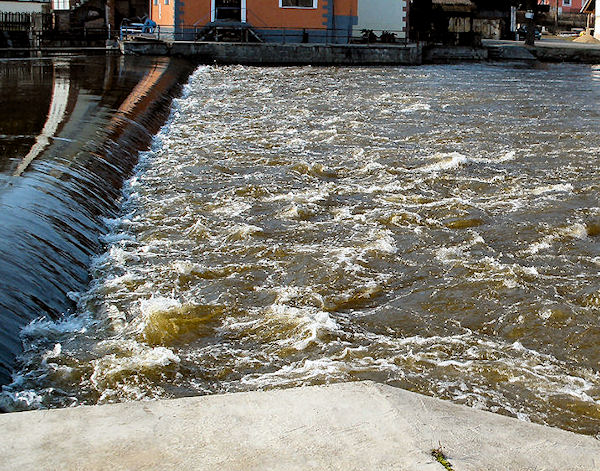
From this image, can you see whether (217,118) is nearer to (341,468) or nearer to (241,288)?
(241,288)

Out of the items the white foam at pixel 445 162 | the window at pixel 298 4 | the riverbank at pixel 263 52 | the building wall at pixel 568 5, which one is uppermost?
the building wall at pixel 568 5

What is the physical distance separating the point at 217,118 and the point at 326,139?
3.27m

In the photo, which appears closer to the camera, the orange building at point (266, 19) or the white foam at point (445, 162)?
the white foam at point (445, 162)

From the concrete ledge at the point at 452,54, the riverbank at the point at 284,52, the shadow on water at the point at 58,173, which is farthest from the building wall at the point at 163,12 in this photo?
the shadow on water at the point at 58,173

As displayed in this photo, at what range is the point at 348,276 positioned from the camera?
7.37 meters

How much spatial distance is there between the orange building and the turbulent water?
17112 mm

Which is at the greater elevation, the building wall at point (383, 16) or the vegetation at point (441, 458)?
the building wall at point (383, 16)

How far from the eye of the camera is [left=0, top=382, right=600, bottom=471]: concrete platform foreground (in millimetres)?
3359

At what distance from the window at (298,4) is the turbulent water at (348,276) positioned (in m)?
17.3

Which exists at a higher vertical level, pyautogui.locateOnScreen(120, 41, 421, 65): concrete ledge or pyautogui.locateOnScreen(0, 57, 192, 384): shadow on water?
pyautogui.locateOnScreen(120, 41, 421, 65): concrete ledge

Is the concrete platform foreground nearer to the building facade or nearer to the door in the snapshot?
the door

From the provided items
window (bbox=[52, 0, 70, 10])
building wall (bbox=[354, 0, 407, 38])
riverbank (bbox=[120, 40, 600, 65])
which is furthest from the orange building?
window (bbox=[52, 0, 70, 10])

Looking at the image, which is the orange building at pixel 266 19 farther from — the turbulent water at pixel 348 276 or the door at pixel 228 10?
the turbulent water at pixel 348 276

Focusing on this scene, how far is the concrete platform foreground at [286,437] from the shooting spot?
11.0 feet
